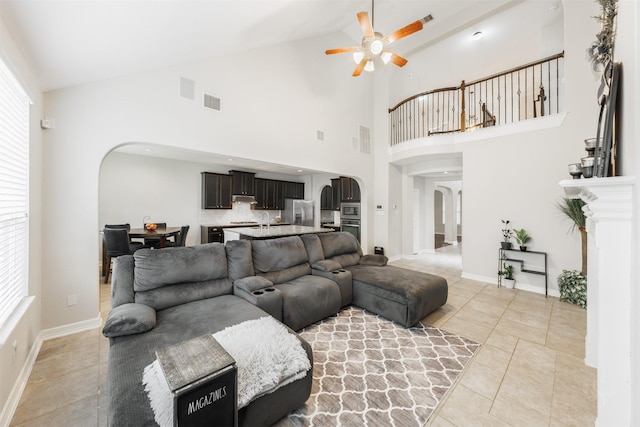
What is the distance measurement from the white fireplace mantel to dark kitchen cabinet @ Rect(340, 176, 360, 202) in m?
5.47

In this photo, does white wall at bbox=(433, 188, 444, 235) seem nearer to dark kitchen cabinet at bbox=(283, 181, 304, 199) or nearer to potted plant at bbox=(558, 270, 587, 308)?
dark kitchen cabinet at bbox=(283, 181, 304, 199)

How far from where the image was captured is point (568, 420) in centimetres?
163

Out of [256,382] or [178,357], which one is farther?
[256,382]

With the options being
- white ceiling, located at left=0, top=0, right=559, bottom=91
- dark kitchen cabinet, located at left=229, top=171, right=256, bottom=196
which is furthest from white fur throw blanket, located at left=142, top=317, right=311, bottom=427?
dark kitchen cabinet, located at left=229, top=171, right=256, bottom=196

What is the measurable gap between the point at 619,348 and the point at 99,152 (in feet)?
15.1

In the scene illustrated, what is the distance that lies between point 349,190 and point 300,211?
2.13 m

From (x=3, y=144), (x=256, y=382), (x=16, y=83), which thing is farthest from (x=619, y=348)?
(x=16, y=83)

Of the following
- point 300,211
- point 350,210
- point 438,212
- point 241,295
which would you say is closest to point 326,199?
point 300,211

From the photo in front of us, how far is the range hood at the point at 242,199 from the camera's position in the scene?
7084mm

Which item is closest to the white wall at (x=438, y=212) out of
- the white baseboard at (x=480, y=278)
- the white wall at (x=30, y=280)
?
the white baseboard at (x=480, y=278)

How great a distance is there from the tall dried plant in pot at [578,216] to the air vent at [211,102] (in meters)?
5.53

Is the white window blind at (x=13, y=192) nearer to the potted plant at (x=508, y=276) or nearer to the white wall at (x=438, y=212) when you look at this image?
the potted plant at (x=508, y=276)

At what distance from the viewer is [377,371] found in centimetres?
210

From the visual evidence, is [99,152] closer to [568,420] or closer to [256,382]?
[256,382]
